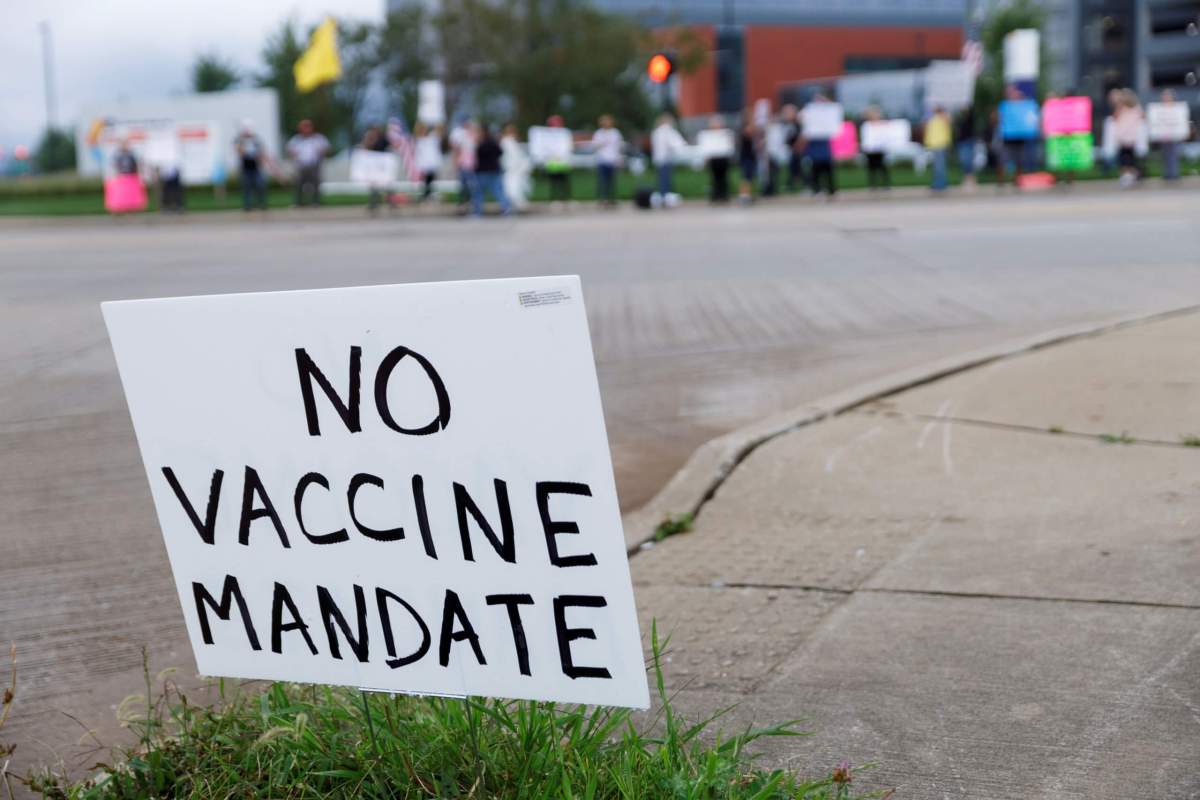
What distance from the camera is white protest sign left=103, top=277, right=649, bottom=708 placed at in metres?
2.54

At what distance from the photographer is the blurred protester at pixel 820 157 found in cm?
2725

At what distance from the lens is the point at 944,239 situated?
1631 centimetres

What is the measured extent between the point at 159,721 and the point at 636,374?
5.67 meters

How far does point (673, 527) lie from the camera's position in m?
5.20

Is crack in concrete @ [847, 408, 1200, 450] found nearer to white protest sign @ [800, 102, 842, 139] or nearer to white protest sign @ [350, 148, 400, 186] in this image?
white protest sign @ [800, 102, 842, 139]

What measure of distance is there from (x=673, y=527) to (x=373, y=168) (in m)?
25.3

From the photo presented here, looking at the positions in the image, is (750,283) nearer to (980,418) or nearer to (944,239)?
(944,239)

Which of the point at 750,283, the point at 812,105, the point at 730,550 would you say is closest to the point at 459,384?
the point at 730,550

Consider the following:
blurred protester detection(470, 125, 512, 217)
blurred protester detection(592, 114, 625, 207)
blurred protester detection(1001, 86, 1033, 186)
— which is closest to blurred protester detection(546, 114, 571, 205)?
blurred protester detection(592, 114, 625, 207)

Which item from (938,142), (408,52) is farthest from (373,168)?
(408,52)

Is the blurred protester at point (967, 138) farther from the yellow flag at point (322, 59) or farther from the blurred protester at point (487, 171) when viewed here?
the yellow flag at point (322, 59)

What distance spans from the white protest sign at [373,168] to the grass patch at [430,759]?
1050 inches

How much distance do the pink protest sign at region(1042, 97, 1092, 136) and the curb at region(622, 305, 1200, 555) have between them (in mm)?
22114

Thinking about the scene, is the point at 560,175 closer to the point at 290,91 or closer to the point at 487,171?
the point at 487,171
